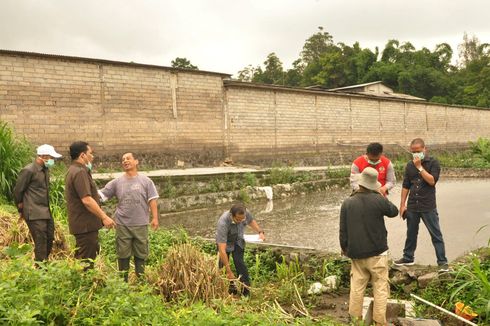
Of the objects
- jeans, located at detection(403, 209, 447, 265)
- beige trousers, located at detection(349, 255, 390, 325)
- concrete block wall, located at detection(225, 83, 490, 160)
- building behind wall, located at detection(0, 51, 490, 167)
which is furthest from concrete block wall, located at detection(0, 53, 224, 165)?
beige trousers, located at detection(349, 255, 390, 325)

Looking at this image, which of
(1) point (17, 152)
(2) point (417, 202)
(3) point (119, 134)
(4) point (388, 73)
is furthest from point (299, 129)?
(4) point (388, 73)

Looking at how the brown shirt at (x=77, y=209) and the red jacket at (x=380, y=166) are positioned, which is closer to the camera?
the brown shirt at (x=77, y=209)

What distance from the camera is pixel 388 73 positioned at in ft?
143

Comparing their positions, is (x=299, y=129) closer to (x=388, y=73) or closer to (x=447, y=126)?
(x=447, y=126)

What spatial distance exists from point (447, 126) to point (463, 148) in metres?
2.39

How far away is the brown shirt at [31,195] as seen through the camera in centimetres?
541

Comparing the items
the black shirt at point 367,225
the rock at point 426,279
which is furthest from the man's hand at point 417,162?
the black shirt at point 367,225

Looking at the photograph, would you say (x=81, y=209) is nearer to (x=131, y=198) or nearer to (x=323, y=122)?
(x=131, y=198)

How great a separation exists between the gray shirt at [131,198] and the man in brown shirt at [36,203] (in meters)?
0.82

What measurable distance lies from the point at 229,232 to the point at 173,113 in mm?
12007

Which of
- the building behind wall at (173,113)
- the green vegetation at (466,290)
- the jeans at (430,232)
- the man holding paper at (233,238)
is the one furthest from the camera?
the building behind wall at (173,113)

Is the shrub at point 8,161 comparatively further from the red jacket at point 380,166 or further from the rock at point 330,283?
the red jacket at point 380,166

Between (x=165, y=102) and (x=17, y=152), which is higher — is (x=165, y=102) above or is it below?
above

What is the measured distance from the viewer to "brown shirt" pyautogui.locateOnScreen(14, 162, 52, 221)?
5.41m
